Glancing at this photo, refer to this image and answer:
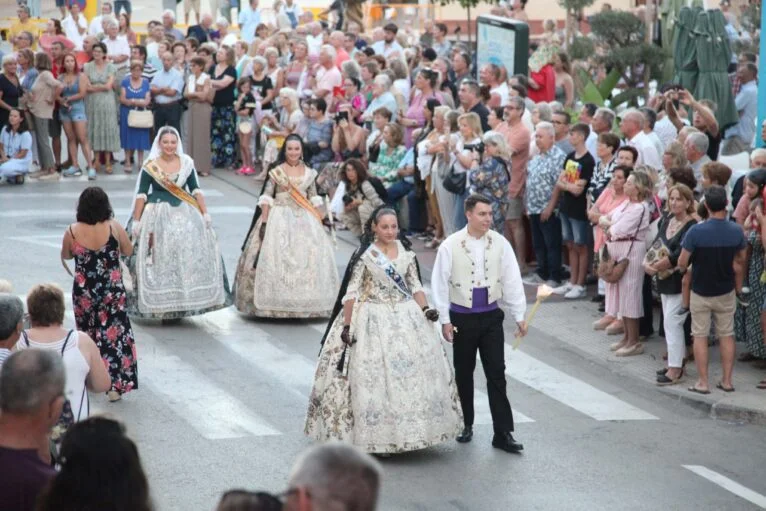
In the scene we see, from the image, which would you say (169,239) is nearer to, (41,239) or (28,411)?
(41,239)

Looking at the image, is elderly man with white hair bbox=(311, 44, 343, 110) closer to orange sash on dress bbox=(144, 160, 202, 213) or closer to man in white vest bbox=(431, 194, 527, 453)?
orange sash on dress bbox=(144, 160, 202, 213)

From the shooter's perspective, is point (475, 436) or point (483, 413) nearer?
point (475, 436)

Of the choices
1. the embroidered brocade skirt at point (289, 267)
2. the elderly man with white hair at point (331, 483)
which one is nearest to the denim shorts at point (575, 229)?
the embroidered brocade skirt at point (289, 267)

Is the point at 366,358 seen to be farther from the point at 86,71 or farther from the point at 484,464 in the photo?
the point at 86,71

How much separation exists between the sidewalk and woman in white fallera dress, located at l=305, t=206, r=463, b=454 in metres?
2.50

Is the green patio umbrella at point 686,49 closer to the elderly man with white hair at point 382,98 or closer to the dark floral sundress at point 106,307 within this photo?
the elderly man with white hair at point 382,98

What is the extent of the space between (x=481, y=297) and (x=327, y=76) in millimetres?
12899

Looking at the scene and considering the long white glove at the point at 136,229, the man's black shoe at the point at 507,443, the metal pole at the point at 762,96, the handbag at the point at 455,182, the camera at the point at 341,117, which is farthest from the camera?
the camera at the point at 341,117

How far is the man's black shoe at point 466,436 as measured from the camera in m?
10.4

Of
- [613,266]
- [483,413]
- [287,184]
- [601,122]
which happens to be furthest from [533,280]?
[483,413]

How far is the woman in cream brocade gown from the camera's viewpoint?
1400cm

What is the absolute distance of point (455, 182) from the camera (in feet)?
53.5

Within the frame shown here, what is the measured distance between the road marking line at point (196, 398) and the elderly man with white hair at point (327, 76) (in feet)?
32.5

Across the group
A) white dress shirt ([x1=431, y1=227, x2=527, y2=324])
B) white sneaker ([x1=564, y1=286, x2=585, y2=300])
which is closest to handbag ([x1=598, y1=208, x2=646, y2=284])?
white sneaker ([x1=564, y1=286, x2=585, y2=300])
